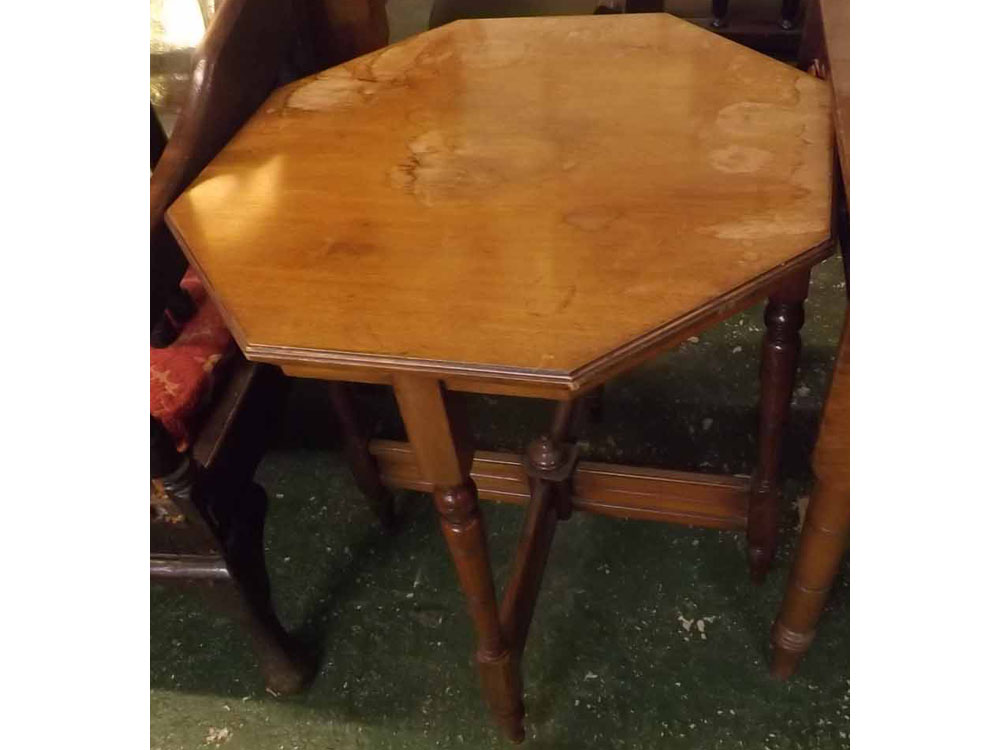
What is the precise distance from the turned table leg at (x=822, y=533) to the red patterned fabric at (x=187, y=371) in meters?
0.71

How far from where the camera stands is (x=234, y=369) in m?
1.07

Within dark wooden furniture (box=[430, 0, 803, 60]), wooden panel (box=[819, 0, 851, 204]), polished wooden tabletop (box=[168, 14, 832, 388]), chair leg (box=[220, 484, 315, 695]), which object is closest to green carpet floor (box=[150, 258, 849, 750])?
chair leg (box=[220, 484, 315, 695])

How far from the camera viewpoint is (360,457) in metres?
1.29

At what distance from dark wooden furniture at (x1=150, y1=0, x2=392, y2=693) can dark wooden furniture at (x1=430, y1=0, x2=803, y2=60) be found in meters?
0.78

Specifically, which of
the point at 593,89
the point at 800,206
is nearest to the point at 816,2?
the point at 593,89

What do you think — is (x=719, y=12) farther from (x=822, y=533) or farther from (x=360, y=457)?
(x=822, y=533)

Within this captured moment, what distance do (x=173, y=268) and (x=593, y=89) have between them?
55 cm

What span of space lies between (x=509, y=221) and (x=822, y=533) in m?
0.51

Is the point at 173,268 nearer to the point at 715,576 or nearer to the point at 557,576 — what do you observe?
the point at 557,576

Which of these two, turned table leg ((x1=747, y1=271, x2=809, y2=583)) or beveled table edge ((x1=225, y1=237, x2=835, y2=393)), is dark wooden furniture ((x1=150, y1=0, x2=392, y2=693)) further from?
turned table leg ((x1=747, y1=271, x2=809, y2=583))

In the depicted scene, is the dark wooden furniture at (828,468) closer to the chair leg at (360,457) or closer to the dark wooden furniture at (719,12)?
the chair leg at (360,457)

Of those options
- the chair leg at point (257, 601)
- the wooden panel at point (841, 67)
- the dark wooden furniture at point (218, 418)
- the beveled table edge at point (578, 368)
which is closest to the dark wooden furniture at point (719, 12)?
the dark wooden furniture at point (218, 418)

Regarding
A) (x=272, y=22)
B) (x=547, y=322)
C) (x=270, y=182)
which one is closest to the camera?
(x=547, y=322)

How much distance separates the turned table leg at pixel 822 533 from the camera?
78 cm
